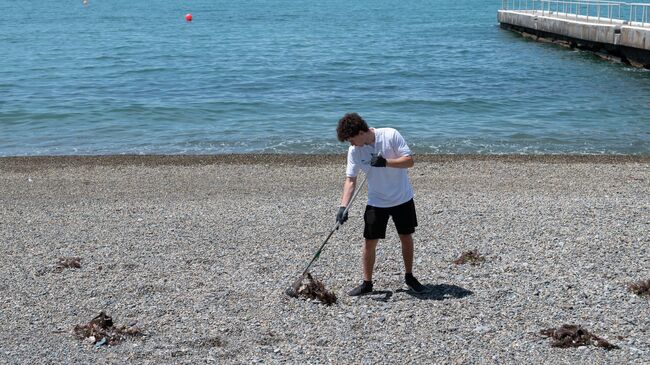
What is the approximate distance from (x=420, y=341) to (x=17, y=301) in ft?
12.1

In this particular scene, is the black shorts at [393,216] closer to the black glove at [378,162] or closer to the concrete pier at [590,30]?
the black glove at [378,162]

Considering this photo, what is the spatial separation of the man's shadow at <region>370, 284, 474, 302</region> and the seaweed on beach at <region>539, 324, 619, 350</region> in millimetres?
1151

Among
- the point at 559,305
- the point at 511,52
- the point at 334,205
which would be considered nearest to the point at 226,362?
the point at 559,305

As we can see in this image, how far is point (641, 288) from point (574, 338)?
1.31m

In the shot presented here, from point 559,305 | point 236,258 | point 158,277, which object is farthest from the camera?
point 236,258

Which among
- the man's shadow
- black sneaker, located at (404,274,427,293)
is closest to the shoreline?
the man's shadow

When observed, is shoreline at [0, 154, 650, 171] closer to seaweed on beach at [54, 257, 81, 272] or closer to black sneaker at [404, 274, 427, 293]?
seaweed on beach at [54, 257, 81, 272]

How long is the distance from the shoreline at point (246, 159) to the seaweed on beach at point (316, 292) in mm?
9062

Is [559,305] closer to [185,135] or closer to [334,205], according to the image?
[334,205]

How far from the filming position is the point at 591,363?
255 inches

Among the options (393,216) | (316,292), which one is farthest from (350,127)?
(316,292)

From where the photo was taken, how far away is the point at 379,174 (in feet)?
24.5

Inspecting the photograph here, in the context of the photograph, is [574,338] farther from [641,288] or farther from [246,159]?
[246,159]

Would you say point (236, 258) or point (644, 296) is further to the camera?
point (236, 258)
